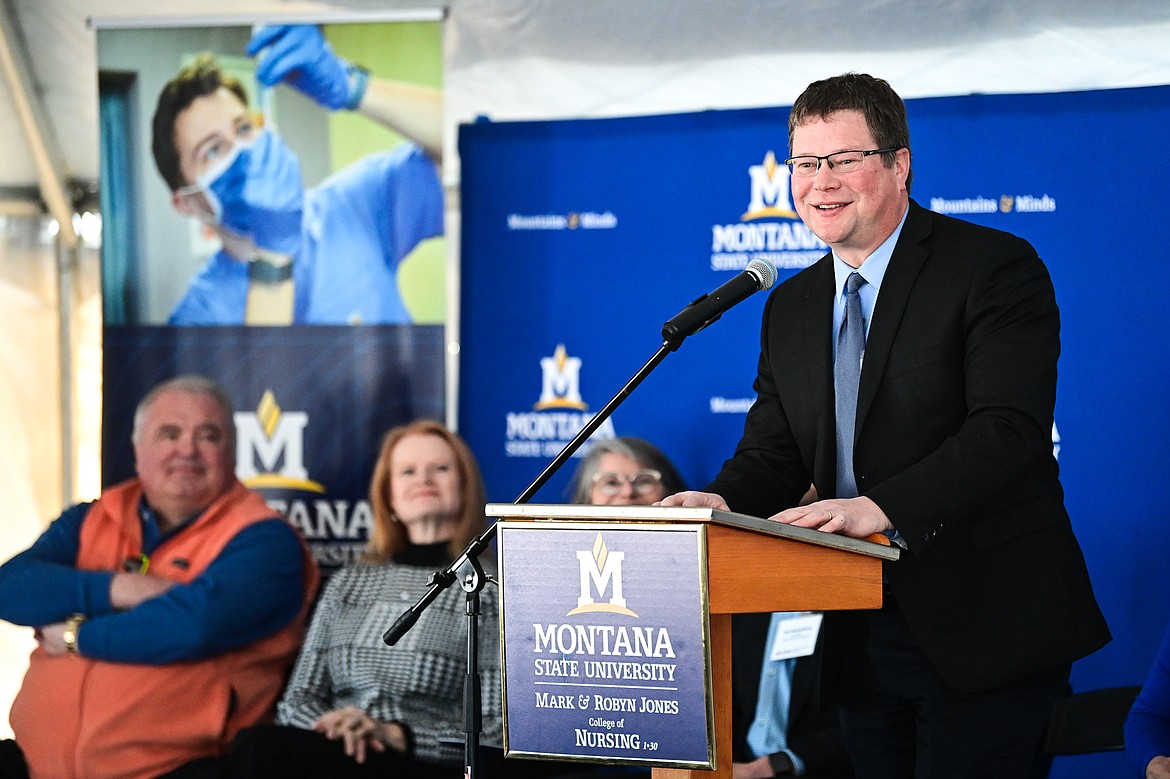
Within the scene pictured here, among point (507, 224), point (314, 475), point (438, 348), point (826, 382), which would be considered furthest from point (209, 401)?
point (826, 382)

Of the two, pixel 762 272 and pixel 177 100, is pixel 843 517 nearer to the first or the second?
pixel 762 272

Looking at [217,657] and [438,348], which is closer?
[217,657]

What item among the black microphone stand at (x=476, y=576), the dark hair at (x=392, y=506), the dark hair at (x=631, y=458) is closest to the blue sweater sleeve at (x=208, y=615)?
the dark hair at (x=392, y=506)

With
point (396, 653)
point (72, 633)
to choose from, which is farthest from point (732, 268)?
point (72, 633)

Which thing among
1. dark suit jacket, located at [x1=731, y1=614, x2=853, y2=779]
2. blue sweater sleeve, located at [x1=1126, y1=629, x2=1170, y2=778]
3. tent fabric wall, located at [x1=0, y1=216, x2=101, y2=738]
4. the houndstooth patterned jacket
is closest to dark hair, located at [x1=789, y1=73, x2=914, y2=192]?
blue sweater sleeve, located at [x1=1126, y1=629, x2=1170, y2=778]

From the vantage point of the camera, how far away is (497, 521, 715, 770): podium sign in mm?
1681

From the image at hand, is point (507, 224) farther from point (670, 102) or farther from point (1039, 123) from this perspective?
point (1039, 123)

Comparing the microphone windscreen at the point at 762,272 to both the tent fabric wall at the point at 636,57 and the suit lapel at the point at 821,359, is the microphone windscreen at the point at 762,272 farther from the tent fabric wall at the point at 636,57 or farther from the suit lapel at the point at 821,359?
the tent fabric wall at the point at 636,57

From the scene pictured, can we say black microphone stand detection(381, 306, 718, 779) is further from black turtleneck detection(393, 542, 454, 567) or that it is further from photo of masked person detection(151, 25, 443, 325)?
photo of masked person detection(151, 25, 443, 325)

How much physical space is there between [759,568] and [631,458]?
2.15 m

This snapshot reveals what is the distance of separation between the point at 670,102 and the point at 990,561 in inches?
107

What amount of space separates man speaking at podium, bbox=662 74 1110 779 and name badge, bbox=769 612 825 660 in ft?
4.06

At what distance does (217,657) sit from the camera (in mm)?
3812

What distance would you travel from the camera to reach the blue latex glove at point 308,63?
4.38 metres
